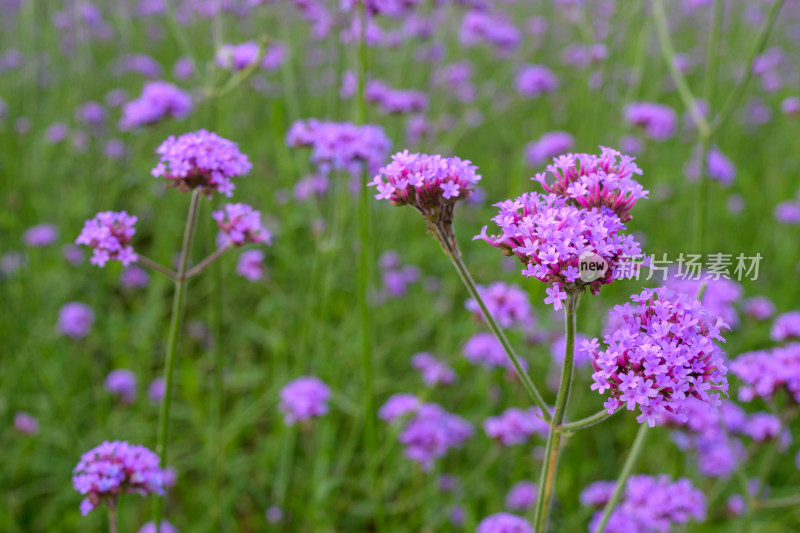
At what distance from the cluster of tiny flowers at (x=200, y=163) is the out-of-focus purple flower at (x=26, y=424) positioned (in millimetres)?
1722

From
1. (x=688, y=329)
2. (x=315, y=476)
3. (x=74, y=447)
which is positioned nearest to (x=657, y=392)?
(x=688, y=329)

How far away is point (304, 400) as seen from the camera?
2293 mm

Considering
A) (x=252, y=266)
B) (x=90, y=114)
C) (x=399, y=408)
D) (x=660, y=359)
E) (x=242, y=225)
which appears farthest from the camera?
(x=90, y=114)

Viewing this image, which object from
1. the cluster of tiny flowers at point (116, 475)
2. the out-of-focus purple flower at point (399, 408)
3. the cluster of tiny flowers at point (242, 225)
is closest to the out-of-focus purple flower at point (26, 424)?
the out-of-focus purple flower at point (399, 408)

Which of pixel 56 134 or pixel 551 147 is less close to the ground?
pixel 56 134

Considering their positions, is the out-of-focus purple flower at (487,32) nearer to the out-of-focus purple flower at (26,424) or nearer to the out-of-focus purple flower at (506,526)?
the out-of-focus purple flower at (506,526)

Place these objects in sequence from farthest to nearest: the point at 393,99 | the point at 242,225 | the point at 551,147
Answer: the point at 551,147 → the point at 393,99 → the point at 242,225

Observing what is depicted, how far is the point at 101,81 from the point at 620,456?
15.8ft

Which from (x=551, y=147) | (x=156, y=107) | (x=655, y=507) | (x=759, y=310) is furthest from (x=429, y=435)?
(x=551, y=147)

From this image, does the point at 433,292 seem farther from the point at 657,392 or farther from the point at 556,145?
the point at 657,392

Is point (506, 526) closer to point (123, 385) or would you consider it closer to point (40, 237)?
point (123, 385)

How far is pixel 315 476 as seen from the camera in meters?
2.39

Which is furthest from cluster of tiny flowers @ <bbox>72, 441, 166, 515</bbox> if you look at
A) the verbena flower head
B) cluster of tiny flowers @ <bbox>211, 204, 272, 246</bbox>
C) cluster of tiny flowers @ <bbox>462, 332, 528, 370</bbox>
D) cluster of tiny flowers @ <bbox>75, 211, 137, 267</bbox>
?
cluster of tiny flowers @ <bbox>462, 332, 528, 370</bbox>

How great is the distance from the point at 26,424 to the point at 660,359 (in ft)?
8.51
